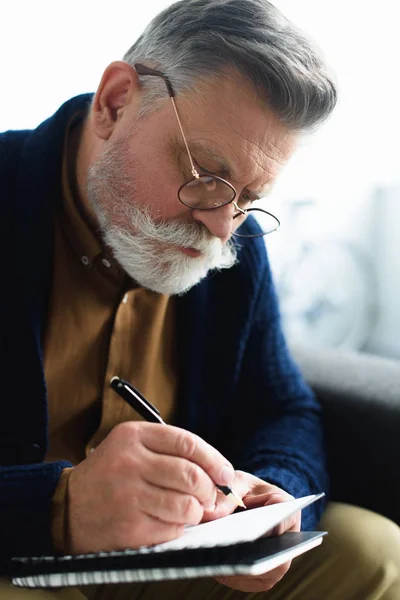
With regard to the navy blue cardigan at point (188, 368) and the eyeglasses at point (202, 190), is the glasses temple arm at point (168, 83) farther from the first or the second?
the navy blue cardigan at point (188, 368)

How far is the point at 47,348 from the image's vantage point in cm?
114

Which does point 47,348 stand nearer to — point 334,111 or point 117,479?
point 117,479

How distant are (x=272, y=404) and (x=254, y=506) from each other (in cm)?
41

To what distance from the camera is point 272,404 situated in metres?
1.38

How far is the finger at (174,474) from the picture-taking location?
774mm

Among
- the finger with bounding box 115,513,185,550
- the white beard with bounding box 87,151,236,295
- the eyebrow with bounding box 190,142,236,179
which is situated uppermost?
the eyebrow with bounding box 190,142,236,179

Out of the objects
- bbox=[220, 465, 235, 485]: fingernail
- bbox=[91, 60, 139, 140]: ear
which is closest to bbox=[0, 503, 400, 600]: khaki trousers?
bbox=[220, 465, 235, 485]: fingernail

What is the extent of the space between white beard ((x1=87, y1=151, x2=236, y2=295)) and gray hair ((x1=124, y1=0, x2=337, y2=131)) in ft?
0.48

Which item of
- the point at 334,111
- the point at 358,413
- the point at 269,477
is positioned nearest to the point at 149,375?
the point at 269,477

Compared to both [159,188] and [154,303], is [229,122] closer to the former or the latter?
[159,188]

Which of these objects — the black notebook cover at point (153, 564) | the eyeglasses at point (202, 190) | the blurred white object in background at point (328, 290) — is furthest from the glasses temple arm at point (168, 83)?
the blurred white object in background at point (328, 290)

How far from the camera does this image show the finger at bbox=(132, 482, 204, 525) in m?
0.77

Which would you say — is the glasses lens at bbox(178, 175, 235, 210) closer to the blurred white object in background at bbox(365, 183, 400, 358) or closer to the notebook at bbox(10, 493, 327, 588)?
the notebook at bbox(10, 493, 327, 588)

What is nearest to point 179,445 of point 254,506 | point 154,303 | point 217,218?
point 254,506
